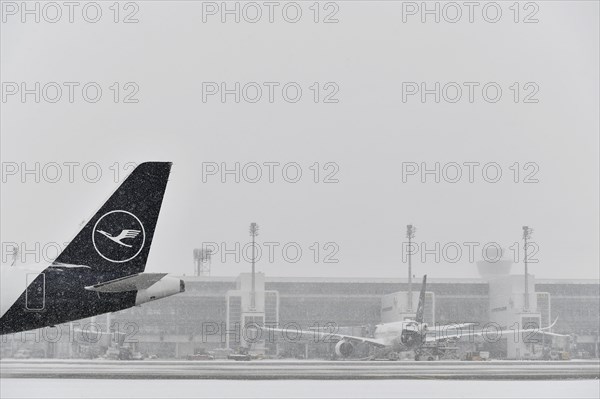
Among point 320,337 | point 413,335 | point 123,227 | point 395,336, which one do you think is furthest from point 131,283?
point 320,337

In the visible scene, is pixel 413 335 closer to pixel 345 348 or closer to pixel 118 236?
pixel 345 348

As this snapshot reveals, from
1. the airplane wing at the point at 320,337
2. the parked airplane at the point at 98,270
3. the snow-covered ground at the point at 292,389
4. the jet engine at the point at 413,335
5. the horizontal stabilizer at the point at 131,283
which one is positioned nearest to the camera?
the horizontal stabilizer at the point at 131,283

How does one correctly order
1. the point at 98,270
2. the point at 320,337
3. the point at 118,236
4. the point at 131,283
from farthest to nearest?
the point at 320,337 < the point at 118,236 < the point at 98,270 < the point at 131,283

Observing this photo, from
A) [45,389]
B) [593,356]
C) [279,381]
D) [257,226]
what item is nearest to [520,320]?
[593,356]

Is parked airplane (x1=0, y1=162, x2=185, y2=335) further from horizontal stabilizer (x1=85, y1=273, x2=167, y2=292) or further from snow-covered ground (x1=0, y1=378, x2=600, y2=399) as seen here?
snow-covered ground (x1=0, y1=378, x2=600, y2=399)

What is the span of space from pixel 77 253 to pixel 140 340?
159 ft

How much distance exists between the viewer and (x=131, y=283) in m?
27.5

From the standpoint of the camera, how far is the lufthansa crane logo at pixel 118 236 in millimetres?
30062

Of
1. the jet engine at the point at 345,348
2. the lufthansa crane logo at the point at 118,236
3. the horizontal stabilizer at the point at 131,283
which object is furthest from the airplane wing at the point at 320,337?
the horizontal stabilizer at the point at 131,283

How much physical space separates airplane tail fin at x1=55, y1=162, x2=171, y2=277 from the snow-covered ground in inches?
188

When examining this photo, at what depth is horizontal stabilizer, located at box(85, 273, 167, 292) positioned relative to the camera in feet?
88.7

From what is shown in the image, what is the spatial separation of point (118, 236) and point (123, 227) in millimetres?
339

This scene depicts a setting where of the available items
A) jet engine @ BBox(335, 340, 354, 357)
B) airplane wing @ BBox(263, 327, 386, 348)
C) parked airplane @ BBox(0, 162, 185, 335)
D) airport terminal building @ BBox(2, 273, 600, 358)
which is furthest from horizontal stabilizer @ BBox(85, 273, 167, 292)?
jet engine @ BBox(335, 340, 354, 357)

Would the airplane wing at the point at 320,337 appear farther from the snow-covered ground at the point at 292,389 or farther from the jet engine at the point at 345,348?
the snow-covered ground at the point at 292,389
